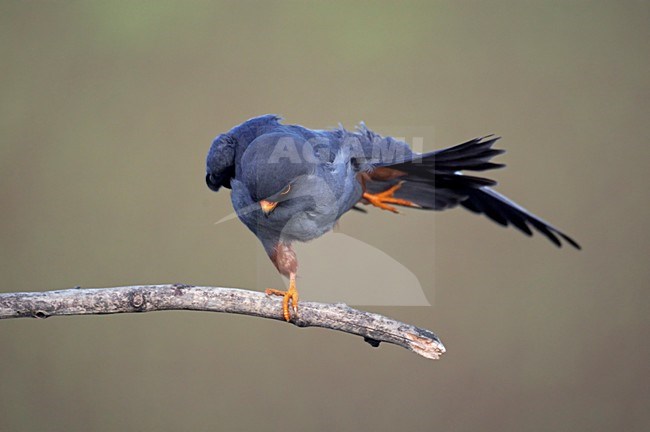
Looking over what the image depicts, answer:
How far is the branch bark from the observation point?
1.81 m

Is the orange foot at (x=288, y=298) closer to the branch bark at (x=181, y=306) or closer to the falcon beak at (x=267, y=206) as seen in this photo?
the branch bark at (x=181, y=306)

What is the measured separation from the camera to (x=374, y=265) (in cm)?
288

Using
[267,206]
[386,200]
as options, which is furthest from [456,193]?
[267,206]

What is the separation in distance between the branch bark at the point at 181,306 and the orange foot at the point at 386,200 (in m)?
0.73

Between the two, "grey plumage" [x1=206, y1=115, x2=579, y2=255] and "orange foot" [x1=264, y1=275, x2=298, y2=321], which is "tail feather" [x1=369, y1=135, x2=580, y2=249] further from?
"orange foot" [x1=264, y1=275, x2=298, y2=321]

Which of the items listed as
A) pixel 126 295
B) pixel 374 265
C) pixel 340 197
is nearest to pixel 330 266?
pixel 374 265

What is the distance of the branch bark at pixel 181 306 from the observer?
71.4 inches

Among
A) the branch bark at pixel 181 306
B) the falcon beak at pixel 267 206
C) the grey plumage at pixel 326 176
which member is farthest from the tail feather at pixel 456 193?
the branch bark at pixel 181 306

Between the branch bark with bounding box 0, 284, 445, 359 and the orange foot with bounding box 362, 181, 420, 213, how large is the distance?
0.73 m

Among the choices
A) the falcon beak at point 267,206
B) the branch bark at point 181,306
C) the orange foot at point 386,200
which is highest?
the orange foot at point 386,200

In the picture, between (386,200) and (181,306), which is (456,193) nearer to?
(386,200)

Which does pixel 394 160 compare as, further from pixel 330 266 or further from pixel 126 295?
pixel 126 295

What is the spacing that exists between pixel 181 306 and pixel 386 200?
3.20 feet

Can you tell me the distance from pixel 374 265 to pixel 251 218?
0.92m
